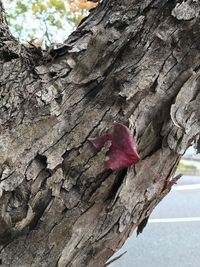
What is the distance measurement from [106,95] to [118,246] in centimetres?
37

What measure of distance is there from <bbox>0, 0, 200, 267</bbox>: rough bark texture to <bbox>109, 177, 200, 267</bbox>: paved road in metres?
4.59

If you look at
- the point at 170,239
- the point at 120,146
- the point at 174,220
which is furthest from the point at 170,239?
the point at 120,146

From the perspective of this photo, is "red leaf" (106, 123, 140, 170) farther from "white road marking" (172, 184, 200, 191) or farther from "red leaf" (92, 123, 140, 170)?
"white road marking" (172, 184, 200, 191)

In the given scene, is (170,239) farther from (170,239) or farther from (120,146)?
(120,146)

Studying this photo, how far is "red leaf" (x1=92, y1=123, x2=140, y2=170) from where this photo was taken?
105 centimetres

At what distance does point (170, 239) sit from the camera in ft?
21.6

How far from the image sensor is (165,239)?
21.5ft

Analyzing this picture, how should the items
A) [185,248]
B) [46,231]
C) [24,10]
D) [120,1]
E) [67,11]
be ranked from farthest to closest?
1. [185,248]
2. [24,10]
3. [67,11]
4. [120,1]
5. [46,231]

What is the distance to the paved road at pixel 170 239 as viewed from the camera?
5750mm

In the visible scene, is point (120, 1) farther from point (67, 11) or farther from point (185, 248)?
point (185, 248)

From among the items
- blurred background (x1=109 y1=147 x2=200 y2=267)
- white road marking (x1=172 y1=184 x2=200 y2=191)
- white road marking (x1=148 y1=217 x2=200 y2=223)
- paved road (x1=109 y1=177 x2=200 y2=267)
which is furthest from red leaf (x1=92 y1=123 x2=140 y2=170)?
white road marking (x1=172 y1=184 x2=200 y2=191)

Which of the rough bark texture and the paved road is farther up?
the rough bark texture

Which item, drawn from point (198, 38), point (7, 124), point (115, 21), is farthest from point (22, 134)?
point (198, 38)

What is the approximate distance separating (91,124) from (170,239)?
5.78m
